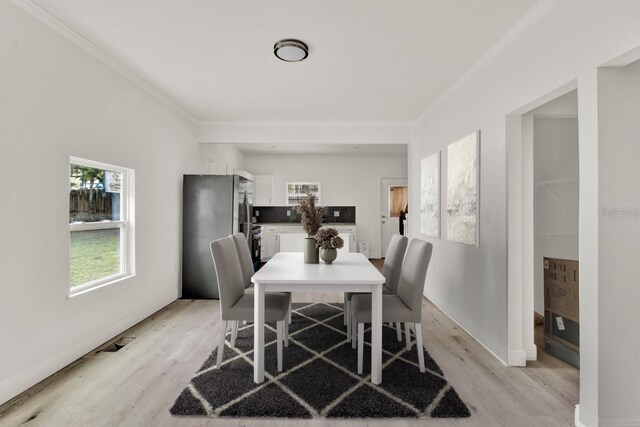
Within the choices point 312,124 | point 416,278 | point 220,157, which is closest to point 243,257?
point 416,278

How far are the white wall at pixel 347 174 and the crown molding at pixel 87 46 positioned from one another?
355 cm

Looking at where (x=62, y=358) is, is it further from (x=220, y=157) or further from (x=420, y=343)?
(x=220, y=157)

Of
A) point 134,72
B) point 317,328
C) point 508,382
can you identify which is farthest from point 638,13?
point 134,72

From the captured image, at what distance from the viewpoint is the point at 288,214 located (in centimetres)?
750

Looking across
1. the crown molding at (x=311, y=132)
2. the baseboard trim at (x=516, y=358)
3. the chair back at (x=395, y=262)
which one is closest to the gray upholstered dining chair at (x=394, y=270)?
the chair back at (x=395, y=262)

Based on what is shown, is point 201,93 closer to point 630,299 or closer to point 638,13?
point 638,13

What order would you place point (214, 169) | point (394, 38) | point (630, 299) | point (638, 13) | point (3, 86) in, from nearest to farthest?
point (638, 13)
point (630, 299)
point (3, 86)
point (394, 38)
point (214, 169)

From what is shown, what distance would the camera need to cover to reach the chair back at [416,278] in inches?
89.8

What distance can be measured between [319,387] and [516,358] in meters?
1.53

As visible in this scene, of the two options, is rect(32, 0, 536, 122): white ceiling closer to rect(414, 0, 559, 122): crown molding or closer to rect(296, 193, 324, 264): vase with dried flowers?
rect(414, 0, 559, 122): crown molding

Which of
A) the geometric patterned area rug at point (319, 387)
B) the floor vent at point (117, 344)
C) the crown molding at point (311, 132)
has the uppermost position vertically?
the crown molding at point (311, 132)

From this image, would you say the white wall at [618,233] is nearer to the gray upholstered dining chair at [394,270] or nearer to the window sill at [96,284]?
the gray upholstered dining chair at [394,270]

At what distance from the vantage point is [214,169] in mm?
5445

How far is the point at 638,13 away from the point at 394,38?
54.5 inches
